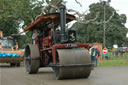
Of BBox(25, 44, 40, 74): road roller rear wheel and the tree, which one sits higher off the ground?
the tree

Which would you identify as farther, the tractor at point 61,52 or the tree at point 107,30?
the tree at point 107,30

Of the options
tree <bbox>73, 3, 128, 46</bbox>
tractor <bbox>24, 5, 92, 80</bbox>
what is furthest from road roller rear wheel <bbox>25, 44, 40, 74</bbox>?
tree <bbox>73, 3, 128, 46</bbox>

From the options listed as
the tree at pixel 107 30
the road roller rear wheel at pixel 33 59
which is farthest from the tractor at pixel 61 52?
the tree at pixel 107 30

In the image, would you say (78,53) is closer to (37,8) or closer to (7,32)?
(37,8)

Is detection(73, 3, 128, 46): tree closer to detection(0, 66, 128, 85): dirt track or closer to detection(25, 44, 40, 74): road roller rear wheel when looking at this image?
detection(25, 44, 40, 74): road roller rear wheel

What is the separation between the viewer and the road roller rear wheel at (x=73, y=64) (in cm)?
954

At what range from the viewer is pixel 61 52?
9.69m

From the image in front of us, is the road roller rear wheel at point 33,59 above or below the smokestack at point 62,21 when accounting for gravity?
below

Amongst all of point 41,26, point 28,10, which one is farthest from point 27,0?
point 41,26

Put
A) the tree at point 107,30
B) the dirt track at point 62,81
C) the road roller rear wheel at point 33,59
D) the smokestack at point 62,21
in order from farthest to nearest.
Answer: the tree at point 107,30 < the road roller rear wheel at point 33,59 < the smokestack at point 62,21 < the dirt track at point 62,81

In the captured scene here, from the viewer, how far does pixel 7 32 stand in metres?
44.9

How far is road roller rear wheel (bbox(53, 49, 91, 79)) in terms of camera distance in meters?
9.54

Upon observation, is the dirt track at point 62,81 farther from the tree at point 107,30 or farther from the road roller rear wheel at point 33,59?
the tree at point 107,30

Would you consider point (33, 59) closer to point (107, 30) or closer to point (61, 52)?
point (61, 52)
